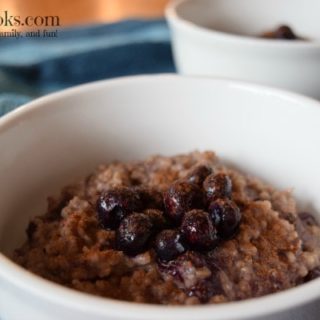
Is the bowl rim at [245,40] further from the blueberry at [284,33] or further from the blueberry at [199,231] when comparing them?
the blueberry at [199,231]

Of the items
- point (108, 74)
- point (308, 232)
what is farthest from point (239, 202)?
point (108, 74)

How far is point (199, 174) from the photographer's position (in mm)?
888

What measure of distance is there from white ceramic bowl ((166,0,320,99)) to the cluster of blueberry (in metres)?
0.39

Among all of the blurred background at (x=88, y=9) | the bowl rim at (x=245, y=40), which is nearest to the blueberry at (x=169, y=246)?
A: the bowl rim at (x=245, y=40)

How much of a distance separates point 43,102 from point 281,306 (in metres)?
0.53

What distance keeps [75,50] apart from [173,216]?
0.95m

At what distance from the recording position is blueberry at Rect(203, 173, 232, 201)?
32.5 inches

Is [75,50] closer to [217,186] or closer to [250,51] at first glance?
[250,51]

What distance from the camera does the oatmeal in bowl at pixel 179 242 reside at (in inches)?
28.7

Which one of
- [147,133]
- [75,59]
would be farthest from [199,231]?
[75,59]

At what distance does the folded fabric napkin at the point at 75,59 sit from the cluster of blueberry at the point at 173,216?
2.05ft

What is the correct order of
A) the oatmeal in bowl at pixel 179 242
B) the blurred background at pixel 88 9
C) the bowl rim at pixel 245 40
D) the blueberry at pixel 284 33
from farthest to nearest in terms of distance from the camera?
the blurred background at pixel 88 9 → the blueberry at pixel 284 33 → the bowl rim at pixel 245 40 → the oatmeal in bowl at pixel 179 242

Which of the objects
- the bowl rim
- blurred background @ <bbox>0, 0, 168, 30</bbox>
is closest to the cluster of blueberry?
the bowl rim

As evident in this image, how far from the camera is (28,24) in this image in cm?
192
